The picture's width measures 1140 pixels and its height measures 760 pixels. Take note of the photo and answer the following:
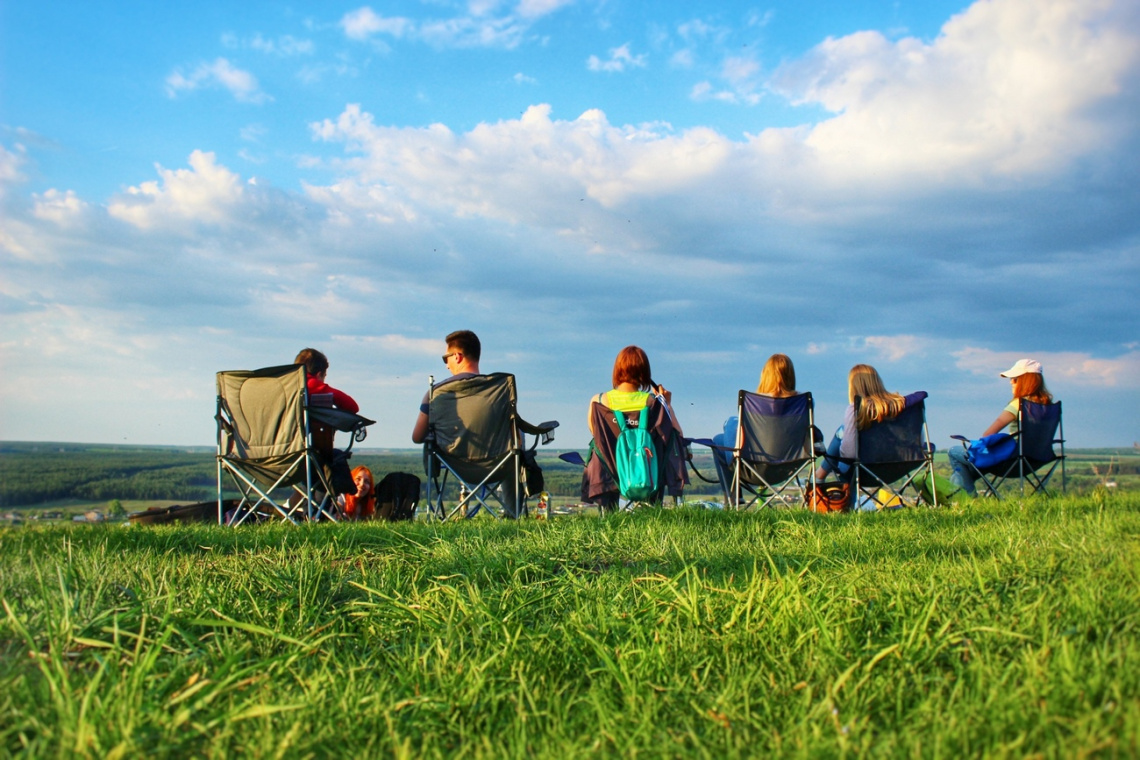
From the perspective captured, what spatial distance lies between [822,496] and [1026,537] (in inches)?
137

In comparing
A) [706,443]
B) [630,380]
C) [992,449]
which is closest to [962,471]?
[992,449]

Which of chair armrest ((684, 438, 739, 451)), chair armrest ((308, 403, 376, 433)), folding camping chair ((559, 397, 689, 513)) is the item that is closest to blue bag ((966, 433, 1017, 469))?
chair armrest ((684, 438, 739, 451))

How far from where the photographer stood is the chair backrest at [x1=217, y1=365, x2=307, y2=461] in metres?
5.84

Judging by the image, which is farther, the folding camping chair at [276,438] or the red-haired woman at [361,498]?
the red-haired woman at [361,498]

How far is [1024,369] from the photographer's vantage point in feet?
25.0

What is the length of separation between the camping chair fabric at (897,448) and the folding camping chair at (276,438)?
3.81 metres

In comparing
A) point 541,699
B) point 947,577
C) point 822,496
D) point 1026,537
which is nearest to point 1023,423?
point 822,496

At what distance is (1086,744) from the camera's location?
1.38 metres

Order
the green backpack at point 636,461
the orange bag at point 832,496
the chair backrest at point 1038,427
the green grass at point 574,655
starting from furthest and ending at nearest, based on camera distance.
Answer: the chair backrest at point 1038,427 < the orange bag at point 832,496 < the green backpack at point 636,461 < the green grass at point 574,655

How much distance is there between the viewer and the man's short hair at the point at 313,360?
254 inches

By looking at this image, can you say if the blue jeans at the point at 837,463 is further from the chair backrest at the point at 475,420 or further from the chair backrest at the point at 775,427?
the chair backrest at the point at 475,420

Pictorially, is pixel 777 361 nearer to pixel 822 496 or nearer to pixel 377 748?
pixel 822 496

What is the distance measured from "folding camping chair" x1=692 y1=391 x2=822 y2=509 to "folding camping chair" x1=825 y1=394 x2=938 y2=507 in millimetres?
444

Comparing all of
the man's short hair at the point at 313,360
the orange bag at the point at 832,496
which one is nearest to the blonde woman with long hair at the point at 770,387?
the orange bag at the point at 832,496
